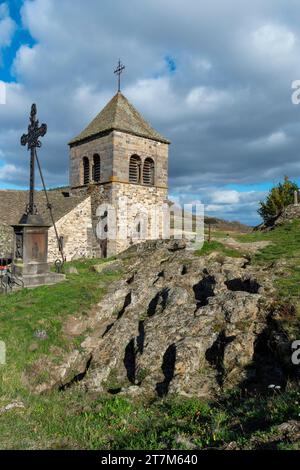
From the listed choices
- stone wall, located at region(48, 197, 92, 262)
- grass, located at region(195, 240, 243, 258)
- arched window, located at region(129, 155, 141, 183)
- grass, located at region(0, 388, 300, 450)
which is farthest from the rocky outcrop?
arched window, located at region(129, 155, 141, 183)

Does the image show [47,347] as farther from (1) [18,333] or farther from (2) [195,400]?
(2) [195,400]

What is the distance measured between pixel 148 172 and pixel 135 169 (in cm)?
133

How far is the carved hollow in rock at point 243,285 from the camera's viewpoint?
9.92 meters

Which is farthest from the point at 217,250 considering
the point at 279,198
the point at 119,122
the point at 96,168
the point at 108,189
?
the point at 279,198

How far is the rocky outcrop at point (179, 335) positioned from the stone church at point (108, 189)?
11363 millimetres

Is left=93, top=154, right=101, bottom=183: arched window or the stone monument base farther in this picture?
left=93, top=154, right=101, bottom=183: arched window

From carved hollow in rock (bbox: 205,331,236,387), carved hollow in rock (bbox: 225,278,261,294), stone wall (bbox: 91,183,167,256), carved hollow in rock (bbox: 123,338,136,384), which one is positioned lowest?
carved hollow in rock (bbox: 123,338,136,384)

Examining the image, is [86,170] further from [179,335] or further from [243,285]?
[179,335]

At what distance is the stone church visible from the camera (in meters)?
23.3

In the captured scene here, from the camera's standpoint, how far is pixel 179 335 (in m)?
8.59

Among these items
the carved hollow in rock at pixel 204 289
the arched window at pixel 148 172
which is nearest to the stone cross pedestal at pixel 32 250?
the carved hollow in rock at pixel 204 289

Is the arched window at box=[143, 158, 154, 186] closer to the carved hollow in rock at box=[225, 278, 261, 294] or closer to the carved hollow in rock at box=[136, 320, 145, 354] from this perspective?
the carved hollow in rock at box=[225, 278, 261, 294]

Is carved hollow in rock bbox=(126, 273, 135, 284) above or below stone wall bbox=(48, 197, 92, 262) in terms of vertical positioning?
below

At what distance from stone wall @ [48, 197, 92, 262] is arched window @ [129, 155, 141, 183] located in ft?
11.8
